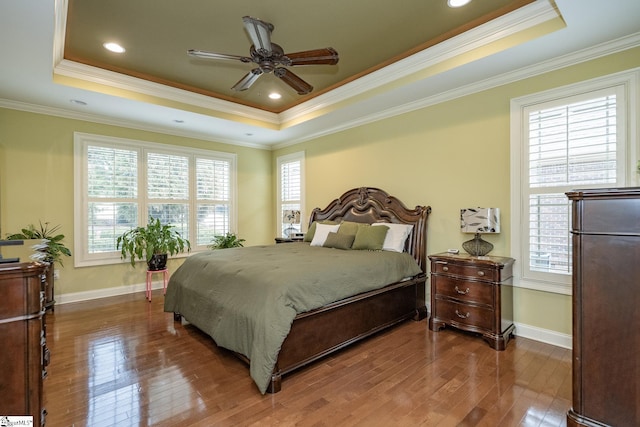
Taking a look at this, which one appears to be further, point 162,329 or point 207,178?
point 207,178

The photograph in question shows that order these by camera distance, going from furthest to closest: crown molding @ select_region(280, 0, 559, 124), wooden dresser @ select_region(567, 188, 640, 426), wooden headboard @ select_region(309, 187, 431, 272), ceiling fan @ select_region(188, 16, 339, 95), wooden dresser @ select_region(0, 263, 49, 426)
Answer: wooden headboard @ select_region(309, 187, 431, 272), crown molding @ select_region(280, 0, 559, 124), ceiling fan @ select_region(188, 16, 339, 95), wooden dresser @ select_region(567, 188, 640, 426), wooden dresser @ select_region(0, 263, 49, 426)

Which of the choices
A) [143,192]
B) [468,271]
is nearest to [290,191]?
[143,192]

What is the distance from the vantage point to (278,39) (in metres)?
3.16

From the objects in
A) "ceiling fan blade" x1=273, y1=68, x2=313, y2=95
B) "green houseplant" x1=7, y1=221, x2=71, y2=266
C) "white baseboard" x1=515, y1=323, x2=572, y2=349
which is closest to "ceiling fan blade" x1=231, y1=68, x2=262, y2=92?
"ceiling fan blade" x1=273, y1=68, x2=313, y2=95

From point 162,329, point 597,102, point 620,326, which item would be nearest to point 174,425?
point 162,329

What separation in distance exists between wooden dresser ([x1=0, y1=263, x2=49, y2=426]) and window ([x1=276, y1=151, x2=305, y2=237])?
4.53 meters

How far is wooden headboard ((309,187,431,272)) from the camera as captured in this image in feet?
12.9

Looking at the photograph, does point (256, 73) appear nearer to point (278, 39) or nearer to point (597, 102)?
point (278, 39)

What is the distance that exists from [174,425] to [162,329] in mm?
1739

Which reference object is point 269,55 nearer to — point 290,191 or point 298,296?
point 298,296

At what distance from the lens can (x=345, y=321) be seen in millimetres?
2811

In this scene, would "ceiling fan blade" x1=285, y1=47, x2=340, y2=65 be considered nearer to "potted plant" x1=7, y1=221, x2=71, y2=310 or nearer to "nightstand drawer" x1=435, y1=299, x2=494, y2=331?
"nightstand drawer" x1=435, y1=299, x2=494, y2=331

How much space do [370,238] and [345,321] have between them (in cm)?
134

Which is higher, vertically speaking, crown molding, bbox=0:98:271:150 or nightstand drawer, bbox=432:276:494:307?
crown molding, bbox=0:98:271:150
